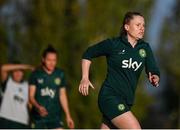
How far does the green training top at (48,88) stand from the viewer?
9266 millimetres

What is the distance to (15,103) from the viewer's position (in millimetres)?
10523

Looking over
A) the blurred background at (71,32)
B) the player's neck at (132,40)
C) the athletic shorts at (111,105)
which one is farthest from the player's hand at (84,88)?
the blurred background at (71,32)

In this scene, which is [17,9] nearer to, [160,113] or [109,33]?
[109,33]

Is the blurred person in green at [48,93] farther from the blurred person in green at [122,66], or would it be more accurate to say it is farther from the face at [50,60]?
the blurred person in green at [122,66]

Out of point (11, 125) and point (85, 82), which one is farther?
point (11, 125)

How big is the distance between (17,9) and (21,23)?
0.55 metres

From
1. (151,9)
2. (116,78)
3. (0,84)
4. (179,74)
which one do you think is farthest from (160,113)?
(116,78)

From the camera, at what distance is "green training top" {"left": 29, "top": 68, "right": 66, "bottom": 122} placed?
9266 millimetres

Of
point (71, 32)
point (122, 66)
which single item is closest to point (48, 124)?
point (122, 66)

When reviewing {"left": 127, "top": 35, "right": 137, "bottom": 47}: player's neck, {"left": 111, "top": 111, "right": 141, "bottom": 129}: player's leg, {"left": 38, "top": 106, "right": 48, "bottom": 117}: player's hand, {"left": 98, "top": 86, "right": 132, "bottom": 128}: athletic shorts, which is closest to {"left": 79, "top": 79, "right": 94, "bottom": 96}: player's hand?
{"left": 98, "top": 86, "right": 132, "bottom": 128}: athletic shorts

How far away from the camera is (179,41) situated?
25.4 meters

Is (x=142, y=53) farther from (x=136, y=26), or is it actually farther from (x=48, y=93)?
(x=48, y=93)

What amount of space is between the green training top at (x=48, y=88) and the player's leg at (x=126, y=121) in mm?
3099

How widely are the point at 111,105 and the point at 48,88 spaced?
3156mm
